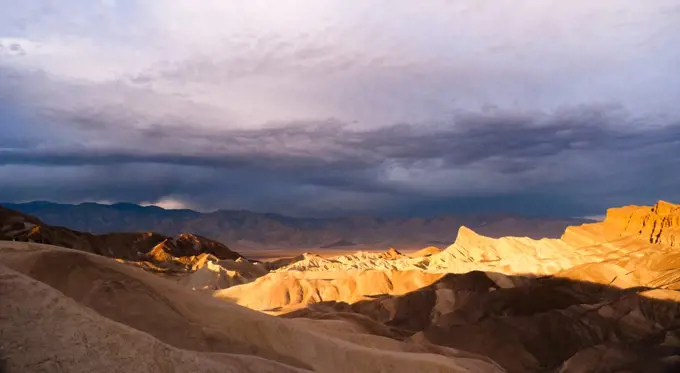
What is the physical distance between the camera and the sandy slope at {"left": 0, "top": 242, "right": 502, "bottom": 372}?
26.5 feet

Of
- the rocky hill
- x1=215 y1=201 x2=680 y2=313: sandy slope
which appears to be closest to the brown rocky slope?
x1=215 y1=201 x2=680 y2=313: sandy slope

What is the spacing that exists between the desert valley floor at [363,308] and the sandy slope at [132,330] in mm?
31

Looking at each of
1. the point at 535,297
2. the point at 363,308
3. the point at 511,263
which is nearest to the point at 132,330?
the point at 363,308

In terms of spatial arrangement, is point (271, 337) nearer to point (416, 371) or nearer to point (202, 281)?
point (416, 371)

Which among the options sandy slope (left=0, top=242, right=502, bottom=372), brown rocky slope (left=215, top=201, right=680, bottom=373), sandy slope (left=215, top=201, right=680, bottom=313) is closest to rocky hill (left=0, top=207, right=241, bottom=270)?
sandy slope (left=215, top=201, right=680, bottom=313)

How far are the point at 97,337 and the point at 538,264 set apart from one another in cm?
4563

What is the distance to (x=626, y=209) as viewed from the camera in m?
A: 56.8

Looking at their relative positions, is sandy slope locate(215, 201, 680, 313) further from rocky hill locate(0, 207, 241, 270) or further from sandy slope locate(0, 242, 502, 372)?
rocky hill locate(0, 207, 241, 270)

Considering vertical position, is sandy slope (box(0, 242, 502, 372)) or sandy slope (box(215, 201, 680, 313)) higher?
sandy slope (box(0, 242, 502, 372))

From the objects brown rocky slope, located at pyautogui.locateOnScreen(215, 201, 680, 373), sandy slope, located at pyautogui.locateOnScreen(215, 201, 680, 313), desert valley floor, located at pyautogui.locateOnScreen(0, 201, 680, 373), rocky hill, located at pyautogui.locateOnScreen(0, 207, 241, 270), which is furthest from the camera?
rocky hill, located at pyautogui.locateOnScreen(0, 207, 241, 270)

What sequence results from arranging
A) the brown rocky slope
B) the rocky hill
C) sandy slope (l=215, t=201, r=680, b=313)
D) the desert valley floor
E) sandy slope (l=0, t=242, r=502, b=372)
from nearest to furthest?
sandy slope (l=0, t=242, r=502, b=372)
the desert valley floor
the brown rocky slope
sandy slope (l=215, t=201, r=680, b=313)
the rocky hill

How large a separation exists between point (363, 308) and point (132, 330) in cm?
3683

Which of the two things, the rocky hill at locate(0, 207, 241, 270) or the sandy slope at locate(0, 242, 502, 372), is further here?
the rocky hill at locate(0, 207, 241, 270)

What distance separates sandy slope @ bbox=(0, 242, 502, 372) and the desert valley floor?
3cm
